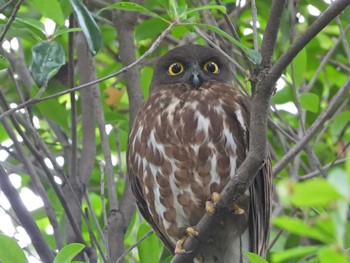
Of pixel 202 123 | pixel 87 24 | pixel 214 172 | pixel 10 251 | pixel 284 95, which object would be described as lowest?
pixel 10 251

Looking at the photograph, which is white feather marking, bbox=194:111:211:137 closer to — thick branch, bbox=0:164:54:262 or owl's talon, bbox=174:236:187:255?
owl's talon, bbox=174:236:187:255

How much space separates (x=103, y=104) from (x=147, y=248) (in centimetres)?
138

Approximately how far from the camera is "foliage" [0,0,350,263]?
269cm

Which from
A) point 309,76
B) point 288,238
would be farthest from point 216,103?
point 309,76

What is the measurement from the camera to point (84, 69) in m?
4.02

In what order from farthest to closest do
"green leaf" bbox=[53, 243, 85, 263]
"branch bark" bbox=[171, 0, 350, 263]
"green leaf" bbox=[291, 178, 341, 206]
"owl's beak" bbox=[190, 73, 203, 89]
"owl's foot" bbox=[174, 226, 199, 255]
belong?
"owl's beak" bbox=[190, 73, 203, 89] < "owl's foot" bbox=[174, 226, 199, 255] < "green leaf" bbox=[53, 243, 85, 263] < "branch bark" bbox=[171, 0, 350, 263] < "green leaf" bbox=[291, 178, 341, 206]

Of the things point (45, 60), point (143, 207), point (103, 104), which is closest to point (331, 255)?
point (45, 60)

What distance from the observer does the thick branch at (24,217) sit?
297 cm

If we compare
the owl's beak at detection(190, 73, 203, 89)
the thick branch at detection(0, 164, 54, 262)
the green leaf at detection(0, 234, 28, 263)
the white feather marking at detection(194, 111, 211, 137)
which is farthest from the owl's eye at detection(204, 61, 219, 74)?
the green leaf at detection(0, 234, 28, 263)

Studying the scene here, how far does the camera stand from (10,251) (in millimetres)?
2584

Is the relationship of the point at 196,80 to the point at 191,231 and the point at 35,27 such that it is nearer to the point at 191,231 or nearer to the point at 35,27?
the point at 191,231

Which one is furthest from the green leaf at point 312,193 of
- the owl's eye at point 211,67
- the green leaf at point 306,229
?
the owl's eye at point 211,67

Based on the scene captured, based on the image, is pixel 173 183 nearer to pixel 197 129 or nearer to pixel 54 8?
pixel 197 129

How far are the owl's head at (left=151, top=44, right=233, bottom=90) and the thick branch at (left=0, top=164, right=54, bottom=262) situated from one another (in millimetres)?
1330
